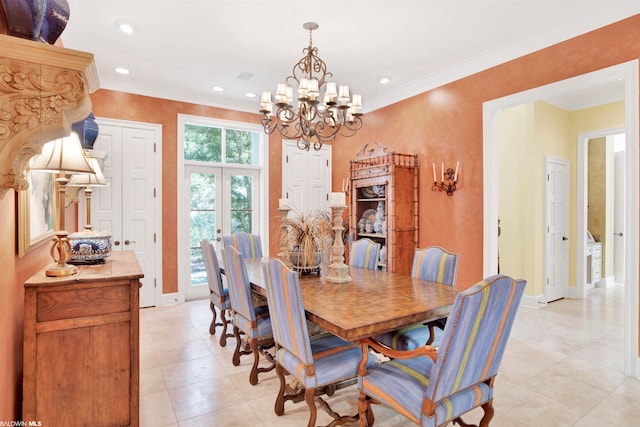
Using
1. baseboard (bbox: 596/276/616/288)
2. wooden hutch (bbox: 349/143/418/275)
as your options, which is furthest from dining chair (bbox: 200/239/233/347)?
baseboard (bbox: 596/276/616/288)

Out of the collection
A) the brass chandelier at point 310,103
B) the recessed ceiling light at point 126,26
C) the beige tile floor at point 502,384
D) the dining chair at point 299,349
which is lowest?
the beige tile floor at point 502,384

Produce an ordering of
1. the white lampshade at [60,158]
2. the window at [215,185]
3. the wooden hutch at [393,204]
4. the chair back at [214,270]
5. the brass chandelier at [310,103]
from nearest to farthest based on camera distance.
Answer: the white lampshade at [60,158] < the brass chandelier at [310,103] < the chair back at [214,270] < the wooden hutch at [393,204] < the window at [215,185]

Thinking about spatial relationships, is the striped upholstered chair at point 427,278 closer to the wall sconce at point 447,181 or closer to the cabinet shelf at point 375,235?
the wall sconce at point 447,181

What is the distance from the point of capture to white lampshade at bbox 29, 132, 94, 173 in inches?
59.9

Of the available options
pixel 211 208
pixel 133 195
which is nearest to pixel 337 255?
pixel 211 208

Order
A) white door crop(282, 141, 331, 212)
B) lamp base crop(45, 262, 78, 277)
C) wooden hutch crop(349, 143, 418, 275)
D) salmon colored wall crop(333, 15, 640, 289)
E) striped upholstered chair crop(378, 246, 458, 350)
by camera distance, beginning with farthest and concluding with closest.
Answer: white door crop(282, 141, 331, 212), wooden hutch crop(349, 143, 418, 275), salmon colored wall crop(333, 15, 640, 289), striped upholstered chair crop(378, 246, 458, 350), lamp base crop(45, 262, 78, 277)

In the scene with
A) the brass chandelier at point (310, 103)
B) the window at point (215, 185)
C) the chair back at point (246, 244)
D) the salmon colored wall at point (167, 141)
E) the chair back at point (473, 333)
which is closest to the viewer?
the chair back at point (473, 333)

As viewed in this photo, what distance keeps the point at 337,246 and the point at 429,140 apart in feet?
8.30

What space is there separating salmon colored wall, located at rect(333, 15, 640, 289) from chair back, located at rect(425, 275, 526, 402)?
245cm

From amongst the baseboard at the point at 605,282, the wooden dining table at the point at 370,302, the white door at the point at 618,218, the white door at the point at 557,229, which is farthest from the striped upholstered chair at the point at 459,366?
the white door at the point at 618,218

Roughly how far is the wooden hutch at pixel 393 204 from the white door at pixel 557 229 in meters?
1.96

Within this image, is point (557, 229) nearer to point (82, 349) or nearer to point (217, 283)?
point (217, 283)

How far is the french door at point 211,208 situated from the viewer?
5.08 metres

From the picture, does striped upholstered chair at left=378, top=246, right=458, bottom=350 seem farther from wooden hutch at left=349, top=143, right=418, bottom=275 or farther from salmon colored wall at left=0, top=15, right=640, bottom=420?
wooden hutch at left=349, top=143, right=418, bottom=275
